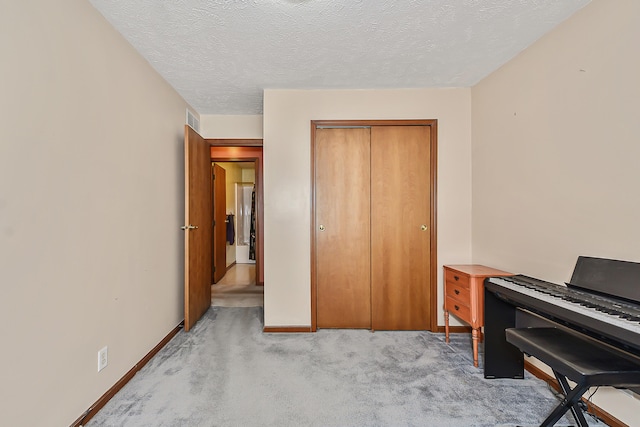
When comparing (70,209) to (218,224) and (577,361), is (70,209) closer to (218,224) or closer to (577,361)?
(577,361)

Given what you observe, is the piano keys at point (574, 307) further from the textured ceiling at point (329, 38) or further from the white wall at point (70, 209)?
the white wall at point (70, 209)

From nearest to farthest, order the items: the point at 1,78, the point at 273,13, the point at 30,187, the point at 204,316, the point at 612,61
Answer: the point at 1,78
the point at 30,187
the point at 612,61
the point at 273,13
the point at 204,316

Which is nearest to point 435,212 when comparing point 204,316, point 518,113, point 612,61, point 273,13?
point 518,113

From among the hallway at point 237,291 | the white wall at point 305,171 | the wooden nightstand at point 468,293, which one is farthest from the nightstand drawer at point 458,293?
the hallway at point 237,291

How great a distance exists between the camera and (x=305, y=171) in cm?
296

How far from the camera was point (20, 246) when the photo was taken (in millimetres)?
1292

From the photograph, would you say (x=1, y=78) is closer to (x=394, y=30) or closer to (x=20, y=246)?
(x=20, y=246)

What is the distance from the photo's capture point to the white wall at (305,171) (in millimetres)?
2936

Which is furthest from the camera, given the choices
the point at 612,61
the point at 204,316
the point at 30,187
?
the point at 204,316

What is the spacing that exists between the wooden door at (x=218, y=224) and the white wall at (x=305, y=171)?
2476 mm

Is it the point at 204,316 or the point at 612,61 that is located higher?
the point at 612,61

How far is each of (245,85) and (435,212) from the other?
89.7 inches

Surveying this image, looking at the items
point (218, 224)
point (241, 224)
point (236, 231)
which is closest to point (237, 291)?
point (218, 224)

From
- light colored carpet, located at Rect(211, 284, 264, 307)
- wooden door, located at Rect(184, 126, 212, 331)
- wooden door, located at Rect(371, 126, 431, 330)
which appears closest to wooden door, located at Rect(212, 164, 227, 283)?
light colored carpet, located at Rect(211, 284, 264, 307)
